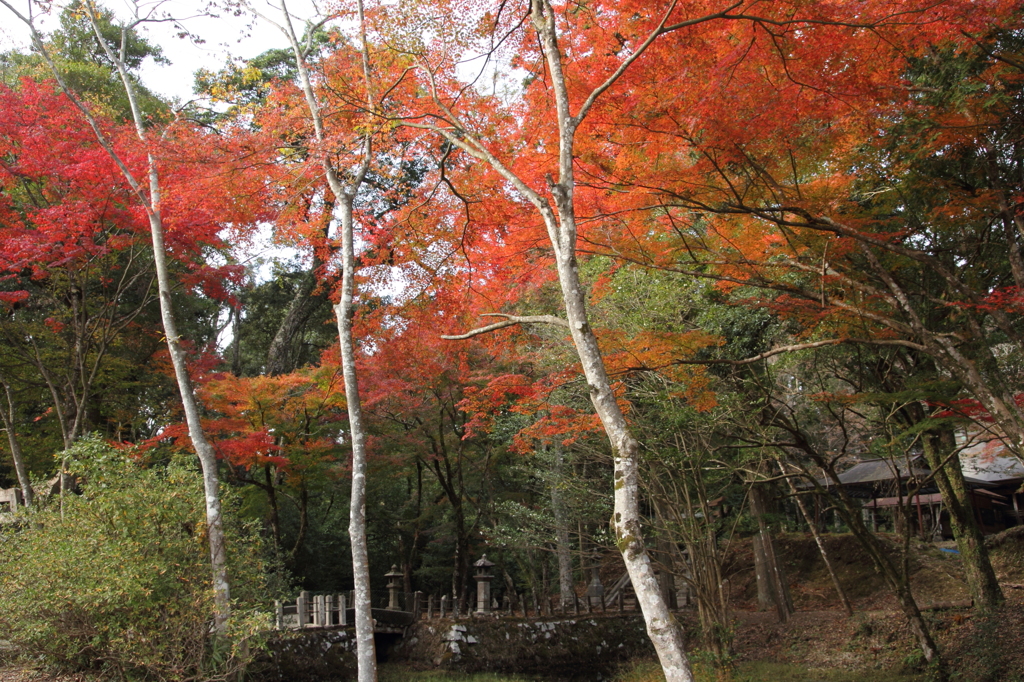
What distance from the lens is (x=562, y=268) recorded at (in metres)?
5.27

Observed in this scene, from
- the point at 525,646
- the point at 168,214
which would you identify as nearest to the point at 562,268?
the point at 168,214

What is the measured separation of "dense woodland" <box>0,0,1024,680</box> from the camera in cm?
680

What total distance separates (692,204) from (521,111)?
8.41 feet

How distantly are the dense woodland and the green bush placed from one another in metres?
0.04

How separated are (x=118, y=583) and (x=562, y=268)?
5629 mm

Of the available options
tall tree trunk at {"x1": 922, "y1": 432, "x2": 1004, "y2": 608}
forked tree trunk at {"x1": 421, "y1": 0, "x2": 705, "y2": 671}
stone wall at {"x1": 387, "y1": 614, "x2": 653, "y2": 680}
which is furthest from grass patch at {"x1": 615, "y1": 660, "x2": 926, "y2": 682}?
forked tree trunk at {"x1": 421, "y1": 0, "x2": 705, "y2": 671}

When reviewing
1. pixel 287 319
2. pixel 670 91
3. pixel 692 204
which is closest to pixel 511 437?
pixel 287 319

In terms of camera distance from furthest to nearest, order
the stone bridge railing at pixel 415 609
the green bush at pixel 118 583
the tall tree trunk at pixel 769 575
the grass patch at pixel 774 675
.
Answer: the tall tree trunk at pixel 769 575, the stone bridge railing at pixel 415 609, the grass patch at pixel 774 675, the green bush at pixel 118 583

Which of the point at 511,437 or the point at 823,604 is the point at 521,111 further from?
the point at 823,604

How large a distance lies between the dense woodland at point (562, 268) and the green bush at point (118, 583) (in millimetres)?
44

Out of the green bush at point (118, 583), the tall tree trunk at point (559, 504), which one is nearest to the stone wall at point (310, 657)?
the green bush at point (118, 583)

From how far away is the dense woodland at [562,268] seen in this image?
6801 millimetres

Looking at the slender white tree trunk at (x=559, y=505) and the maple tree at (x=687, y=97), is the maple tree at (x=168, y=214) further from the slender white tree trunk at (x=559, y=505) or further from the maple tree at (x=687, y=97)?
the slender white tree trunk at (x=559, y=505)

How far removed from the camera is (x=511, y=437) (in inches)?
576
